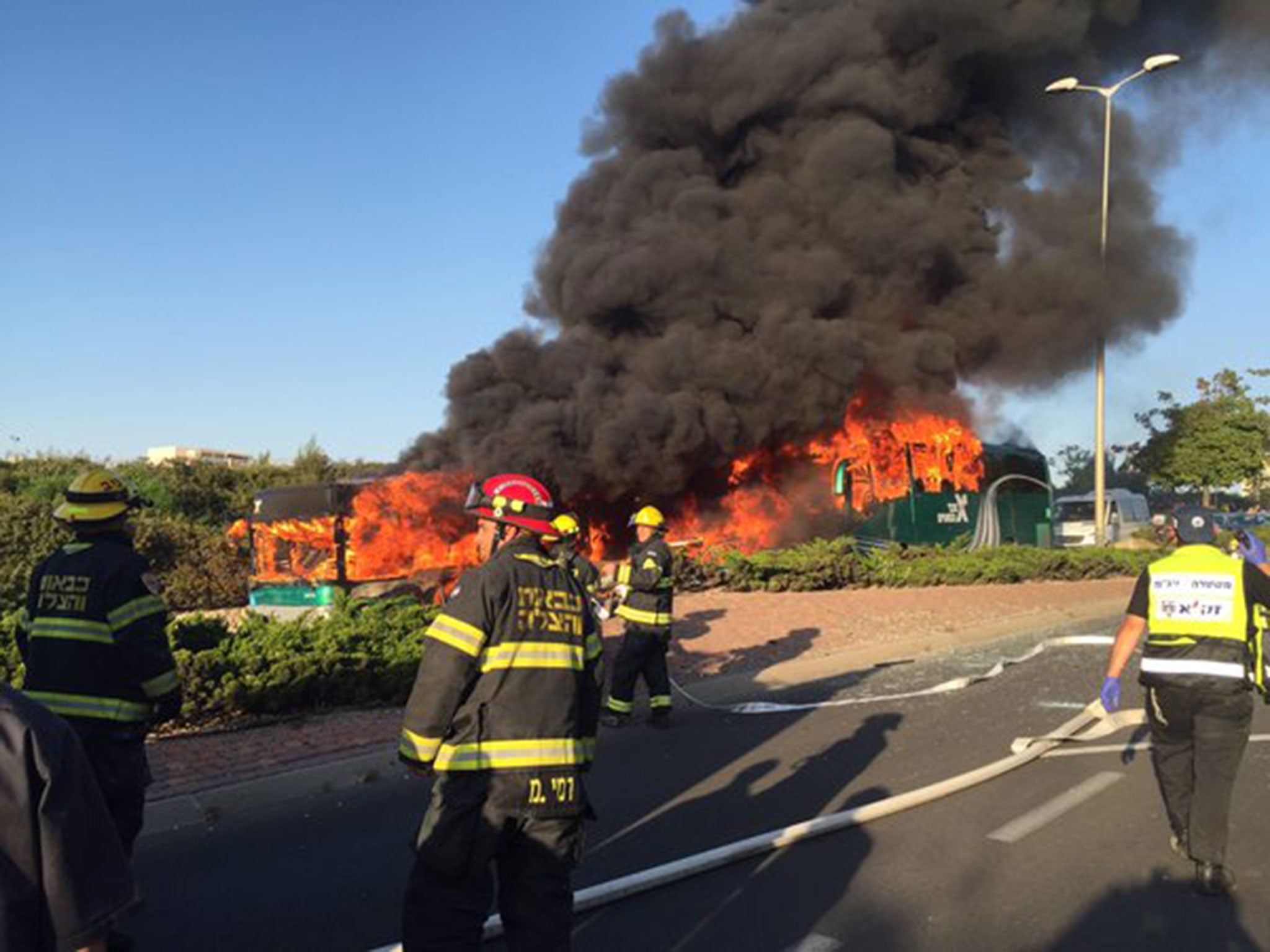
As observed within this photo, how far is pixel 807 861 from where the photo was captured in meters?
4.43

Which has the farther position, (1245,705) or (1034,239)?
(1034,239)

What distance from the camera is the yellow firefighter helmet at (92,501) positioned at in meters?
3.57

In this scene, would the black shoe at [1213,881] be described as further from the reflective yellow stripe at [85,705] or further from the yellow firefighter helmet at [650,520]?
the yellow firefighter helmet at [650,520]

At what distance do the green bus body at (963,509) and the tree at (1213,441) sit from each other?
1234cm

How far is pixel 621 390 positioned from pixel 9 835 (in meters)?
19.2

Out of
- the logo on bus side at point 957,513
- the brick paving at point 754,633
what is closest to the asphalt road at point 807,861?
the brick paving at point 754,633

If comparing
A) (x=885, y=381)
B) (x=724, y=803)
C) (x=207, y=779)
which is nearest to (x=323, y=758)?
(x=207, y=779)

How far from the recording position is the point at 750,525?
20125 millimetres

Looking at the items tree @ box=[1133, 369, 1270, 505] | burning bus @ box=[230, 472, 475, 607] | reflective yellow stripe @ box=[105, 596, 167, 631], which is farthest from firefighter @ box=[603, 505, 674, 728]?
tree @ box=[1133, 369, 1270, 505]

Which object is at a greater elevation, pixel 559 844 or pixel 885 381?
pixel 885 381

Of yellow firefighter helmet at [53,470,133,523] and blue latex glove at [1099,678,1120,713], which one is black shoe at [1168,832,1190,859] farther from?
yellow firefighter helmet at [53,470,133,523]

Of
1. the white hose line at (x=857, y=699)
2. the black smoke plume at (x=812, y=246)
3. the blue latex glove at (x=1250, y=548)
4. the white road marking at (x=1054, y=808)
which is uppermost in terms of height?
the black smoke plume at (x=812, y=246)

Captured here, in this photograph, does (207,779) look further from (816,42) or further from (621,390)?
(816,42)

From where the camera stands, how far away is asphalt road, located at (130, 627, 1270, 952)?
12.2ft
